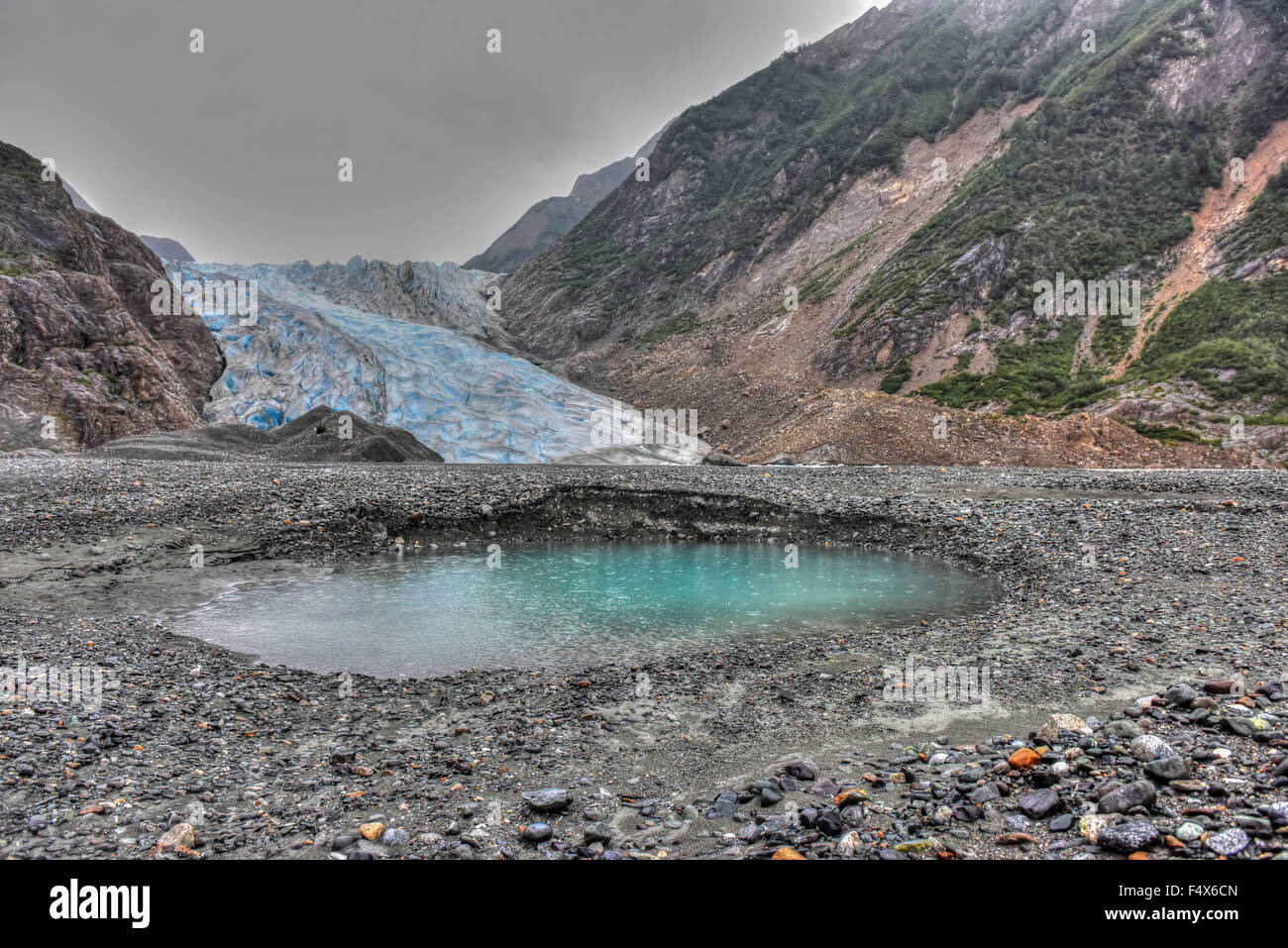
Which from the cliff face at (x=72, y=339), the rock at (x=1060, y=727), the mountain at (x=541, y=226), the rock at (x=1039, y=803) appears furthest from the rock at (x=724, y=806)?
the mountain at (x=541, y=226)

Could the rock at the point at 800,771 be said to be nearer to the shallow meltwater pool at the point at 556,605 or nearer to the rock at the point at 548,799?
the rock at the point at 548,799

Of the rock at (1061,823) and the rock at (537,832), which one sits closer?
the rock at (1061,823)

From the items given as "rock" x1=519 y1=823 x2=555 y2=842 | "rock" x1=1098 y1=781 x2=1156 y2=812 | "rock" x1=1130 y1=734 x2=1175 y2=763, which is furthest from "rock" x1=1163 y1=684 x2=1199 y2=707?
"rock" x1=519 y1=823 x2=555 y2=842

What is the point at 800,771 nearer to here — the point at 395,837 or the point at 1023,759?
the point at 1023,759

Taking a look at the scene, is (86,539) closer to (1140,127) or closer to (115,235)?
(115,235)

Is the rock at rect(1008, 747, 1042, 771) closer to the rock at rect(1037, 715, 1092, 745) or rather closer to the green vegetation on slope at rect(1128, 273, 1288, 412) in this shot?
the rock at rect(1037, 715, 1092, 745)

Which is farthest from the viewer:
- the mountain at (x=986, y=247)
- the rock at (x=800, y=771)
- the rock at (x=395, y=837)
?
the mountain at (x=986, y=247)
